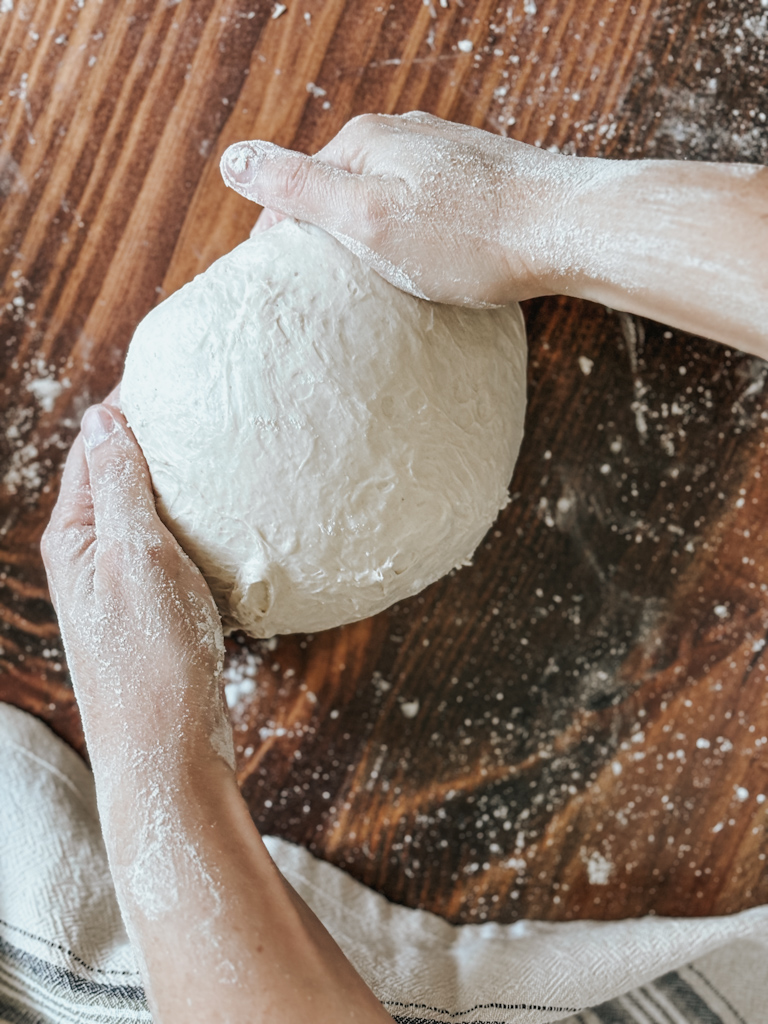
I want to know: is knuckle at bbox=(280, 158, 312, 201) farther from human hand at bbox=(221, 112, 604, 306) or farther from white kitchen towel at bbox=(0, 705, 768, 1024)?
white kitchen towel at bbox=(0, 705, 768, 1024)

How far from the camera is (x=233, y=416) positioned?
72cm

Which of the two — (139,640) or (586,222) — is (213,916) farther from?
(586,222)

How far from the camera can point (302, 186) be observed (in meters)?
0.74

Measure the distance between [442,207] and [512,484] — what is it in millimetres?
413

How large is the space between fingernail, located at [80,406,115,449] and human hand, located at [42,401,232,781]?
0.06 m

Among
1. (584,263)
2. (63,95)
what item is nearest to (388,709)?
(584,263)

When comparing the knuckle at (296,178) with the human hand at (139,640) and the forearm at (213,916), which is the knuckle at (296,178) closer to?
the human hand at (139,640)

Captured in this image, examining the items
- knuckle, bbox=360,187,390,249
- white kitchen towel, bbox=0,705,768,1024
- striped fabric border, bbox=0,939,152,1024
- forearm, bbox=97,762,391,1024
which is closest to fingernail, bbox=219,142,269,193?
knuckle, bbox=360,187,390,249

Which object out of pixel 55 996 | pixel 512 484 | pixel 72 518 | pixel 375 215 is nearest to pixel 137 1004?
pixel 55 996

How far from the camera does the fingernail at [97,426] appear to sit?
819 mm

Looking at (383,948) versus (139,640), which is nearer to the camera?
(139,640)

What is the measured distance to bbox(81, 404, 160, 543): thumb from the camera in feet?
2.49

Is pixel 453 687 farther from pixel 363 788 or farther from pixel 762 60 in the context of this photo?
pixel 762 60

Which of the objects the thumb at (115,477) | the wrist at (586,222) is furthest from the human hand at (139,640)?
the wrist at (586,222)
